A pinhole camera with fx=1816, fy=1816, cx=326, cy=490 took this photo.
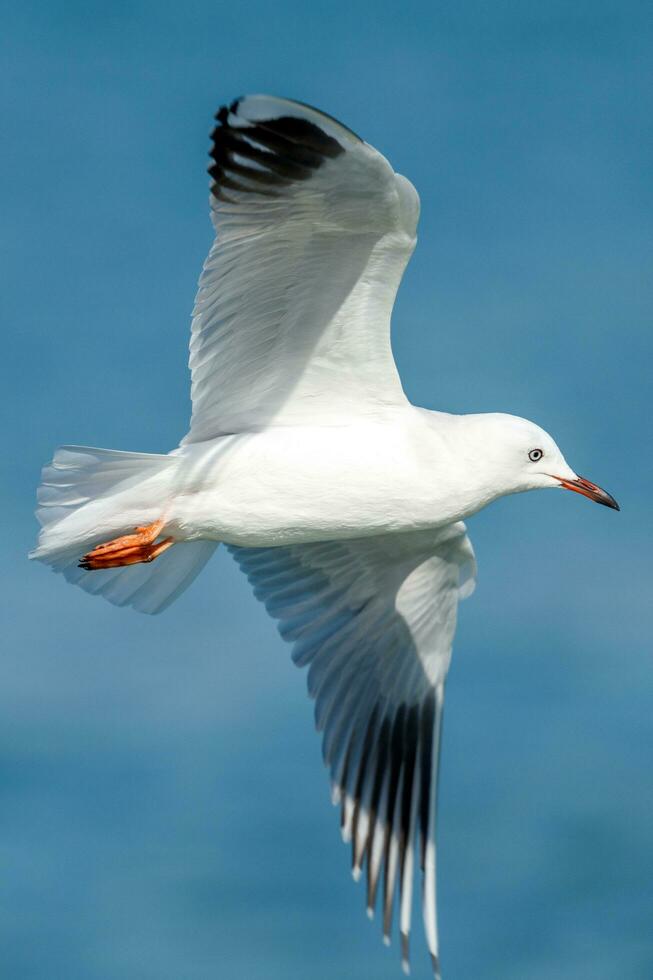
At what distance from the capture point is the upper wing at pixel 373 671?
9859 mm

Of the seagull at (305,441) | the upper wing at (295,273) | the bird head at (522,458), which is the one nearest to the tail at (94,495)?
the seagull at (305,441)

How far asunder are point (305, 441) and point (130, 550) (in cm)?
98

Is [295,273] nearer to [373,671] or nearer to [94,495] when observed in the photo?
[94,495]

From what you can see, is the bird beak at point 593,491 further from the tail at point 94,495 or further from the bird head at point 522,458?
the tail at point 94,495

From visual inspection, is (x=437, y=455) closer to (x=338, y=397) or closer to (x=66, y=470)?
(x=338, y=397)

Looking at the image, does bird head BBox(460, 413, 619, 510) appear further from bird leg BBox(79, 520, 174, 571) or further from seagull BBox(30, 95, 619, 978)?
bird leg BBox(79, 520, 174, 571)

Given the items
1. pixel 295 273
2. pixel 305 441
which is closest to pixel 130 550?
pixel 305 441

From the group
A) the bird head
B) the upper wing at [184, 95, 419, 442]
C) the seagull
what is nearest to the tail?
the seagull

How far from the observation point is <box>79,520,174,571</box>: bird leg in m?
8.59

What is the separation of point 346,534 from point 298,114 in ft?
6.67

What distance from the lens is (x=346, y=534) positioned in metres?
8.62

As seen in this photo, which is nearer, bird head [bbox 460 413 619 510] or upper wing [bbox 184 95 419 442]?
upper wing [bbox 184 95 419 442]

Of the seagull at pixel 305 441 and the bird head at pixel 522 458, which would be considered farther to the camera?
the bird head at pixel 522 458

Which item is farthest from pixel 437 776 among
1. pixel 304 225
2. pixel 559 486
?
pixel 304 225
